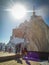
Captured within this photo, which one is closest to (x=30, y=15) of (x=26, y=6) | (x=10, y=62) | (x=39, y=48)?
(x=26, y=6)

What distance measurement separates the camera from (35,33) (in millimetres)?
3621

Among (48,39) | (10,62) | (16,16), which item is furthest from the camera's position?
(16,16)

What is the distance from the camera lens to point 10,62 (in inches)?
130

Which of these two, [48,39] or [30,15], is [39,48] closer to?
[48,39]

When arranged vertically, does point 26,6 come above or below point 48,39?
above


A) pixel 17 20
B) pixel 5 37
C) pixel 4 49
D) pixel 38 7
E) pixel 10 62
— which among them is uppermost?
pixel 38 7

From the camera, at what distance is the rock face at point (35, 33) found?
3541 millimetres

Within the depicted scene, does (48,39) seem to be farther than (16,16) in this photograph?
No

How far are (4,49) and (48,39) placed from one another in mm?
1052

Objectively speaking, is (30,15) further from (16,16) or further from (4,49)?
(4,49)

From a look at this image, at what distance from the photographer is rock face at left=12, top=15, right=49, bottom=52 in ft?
11.6

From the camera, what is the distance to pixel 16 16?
148 inches

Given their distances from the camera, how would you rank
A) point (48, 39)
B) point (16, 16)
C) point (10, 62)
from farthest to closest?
point (16, 16), point (48, 39), point (10, 62)

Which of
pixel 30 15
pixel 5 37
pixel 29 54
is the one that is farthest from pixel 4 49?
pixel 30 15
